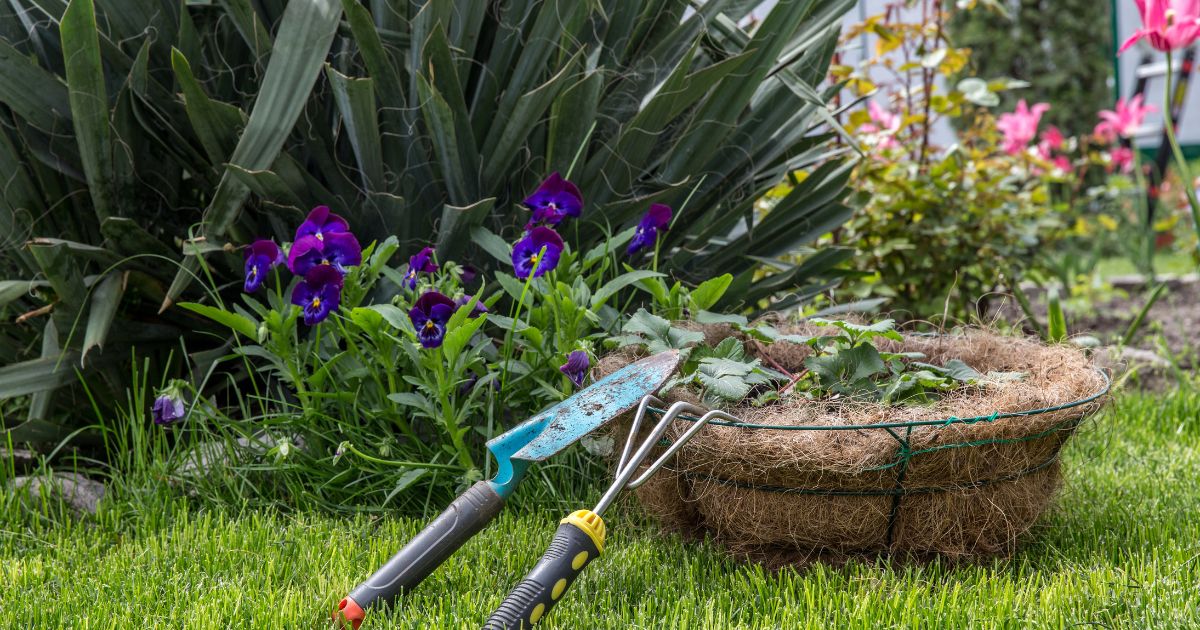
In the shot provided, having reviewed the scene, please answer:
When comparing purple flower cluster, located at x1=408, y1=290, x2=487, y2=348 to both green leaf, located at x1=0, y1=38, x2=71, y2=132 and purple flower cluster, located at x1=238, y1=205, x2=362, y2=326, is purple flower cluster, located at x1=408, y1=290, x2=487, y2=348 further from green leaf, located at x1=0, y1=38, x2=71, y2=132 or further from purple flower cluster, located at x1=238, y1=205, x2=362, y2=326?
green leaf, located at x1=0, y1=38, x2=71, y2=132

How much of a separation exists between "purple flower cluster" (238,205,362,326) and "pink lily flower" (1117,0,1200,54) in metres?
1.62

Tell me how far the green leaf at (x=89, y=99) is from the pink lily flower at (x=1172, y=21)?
2.00 meters

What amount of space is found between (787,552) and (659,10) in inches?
50.9

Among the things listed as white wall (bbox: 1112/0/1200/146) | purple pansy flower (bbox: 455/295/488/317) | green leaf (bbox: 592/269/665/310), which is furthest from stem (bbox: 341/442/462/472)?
white wall (bbox: 1112/0/1200/146)

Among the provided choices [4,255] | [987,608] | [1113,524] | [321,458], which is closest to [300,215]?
[321,458]

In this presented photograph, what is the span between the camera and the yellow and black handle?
3.77 feet

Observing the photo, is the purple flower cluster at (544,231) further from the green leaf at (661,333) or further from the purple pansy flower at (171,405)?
the purple pansy flower at (171,405)

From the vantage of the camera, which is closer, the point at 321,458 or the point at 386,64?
the point at 321,458

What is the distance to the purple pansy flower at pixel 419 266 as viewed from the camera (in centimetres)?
171

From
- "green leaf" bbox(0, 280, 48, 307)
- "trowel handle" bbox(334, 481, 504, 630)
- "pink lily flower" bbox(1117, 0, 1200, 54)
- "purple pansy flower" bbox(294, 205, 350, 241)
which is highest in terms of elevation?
"pink lily flower" bbox(1117, 0, 1200, 54)

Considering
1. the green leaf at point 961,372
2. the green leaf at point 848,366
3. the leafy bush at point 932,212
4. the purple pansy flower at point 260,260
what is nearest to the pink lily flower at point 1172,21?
the leafy bush at point 932,212

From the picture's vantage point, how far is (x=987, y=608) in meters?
1.30

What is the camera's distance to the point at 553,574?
3.86 feet

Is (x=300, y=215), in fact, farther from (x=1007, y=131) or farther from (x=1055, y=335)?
(x=1007, y=131)
